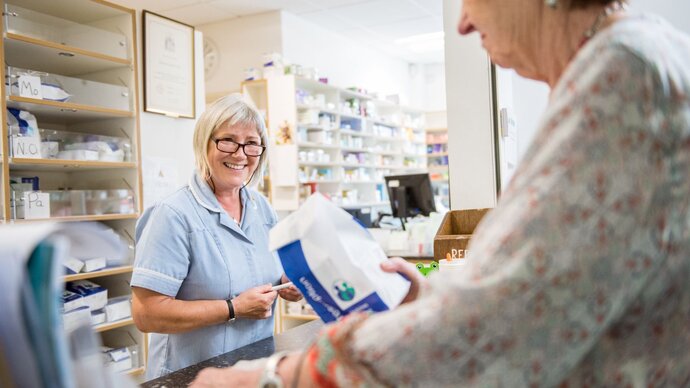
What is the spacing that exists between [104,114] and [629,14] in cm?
383

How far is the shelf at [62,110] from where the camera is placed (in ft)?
11.1

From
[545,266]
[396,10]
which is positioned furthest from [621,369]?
[396,10]

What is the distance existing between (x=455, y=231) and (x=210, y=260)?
1210mm

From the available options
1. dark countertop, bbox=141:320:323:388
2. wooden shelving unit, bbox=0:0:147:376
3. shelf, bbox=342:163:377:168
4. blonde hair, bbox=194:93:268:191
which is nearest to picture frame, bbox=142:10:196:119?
wooden shelving unit, bbox=0:0:147:376

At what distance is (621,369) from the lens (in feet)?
2.05

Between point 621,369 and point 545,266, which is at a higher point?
point 545,266

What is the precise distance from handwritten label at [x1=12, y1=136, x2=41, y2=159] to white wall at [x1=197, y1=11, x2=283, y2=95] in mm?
4171

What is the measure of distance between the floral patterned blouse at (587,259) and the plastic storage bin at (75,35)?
12.4 feet

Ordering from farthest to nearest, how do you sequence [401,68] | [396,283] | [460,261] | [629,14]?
1. [401,68]
2. [460,261]
3. [396,283]
4. [629,14]

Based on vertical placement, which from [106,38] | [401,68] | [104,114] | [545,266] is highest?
[401,68]

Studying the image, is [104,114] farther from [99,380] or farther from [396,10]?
[396,10]

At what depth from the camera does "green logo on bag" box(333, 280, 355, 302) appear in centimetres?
99

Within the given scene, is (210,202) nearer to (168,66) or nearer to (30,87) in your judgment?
(30,87)

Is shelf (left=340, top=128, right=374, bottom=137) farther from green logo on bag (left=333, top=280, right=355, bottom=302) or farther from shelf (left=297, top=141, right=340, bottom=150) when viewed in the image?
green logo on bag (left=333, top=280, right=355, bottom=302)
